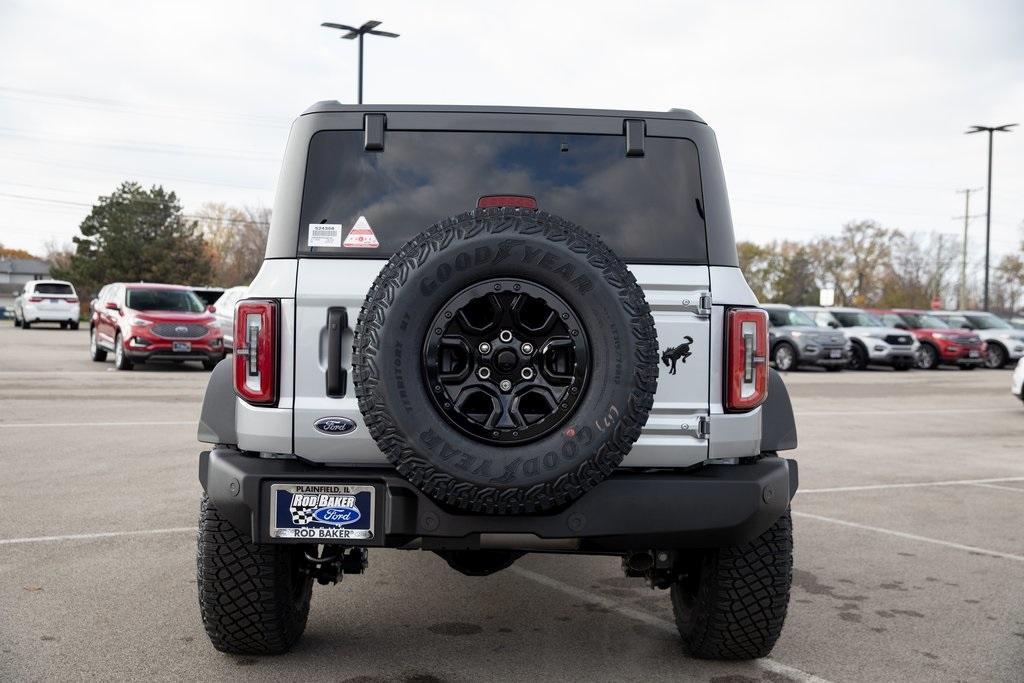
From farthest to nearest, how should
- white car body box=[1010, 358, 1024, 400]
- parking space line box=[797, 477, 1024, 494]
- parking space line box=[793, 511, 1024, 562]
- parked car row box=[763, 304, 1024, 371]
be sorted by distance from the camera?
parked car row box=[763, 304, 1024, 371], white car body box=[1010, 358, 1024, 400], parking space line box=[797, 477, 1024, 494], parking space line box=[793, 511, 1024, 562]

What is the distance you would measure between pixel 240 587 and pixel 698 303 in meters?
1.98

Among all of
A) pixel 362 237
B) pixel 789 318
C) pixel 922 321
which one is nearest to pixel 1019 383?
pixel 789 318

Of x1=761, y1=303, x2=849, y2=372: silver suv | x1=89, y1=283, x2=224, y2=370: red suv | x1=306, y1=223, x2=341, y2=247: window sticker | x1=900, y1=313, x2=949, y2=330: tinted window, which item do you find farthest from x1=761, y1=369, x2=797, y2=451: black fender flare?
x1=900, y1=313, x2=949, y2=330: tinted window

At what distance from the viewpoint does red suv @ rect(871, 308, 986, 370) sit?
29.0m

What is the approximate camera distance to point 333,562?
13.0 feet

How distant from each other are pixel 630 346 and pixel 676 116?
1.12 metres

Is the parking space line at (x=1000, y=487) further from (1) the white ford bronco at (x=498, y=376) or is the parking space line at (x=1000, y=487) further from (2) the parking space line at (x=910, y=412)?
(2) the parking space line at (x=910, y=412)

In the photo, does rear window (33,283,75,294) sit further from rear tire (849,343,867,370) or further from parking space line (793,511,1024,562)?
parking space line (793,511,1024,562)

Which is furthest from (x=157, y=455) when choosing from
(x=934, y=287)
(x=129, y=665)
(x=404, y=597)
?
(x=934, y=287)

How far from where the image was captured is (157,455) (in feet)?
29.9

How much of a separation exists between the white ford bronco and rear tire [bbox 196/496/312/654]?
11mm

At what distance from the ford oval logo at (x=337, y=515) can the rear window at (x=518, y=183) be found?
3.29ft

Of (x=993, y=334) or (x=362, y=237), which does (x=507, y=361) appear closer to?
(x=362, y=237)

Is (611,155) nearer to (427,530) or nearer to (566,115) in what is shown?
(566,115)
